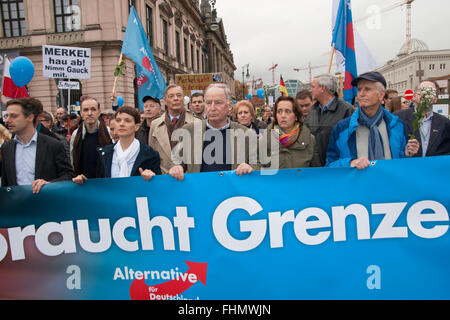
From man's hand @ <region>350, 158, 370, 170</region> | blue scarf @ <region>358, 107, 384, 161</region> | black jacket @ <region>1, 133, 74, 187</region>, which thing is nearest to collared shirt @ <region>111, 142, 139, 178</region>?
black jacket @ <region>1, 133, 74, 187</region>

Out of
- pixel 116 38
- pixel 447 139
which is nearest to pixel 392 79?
pixel 116 38

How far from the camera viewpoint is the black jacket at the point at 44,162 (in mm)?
2844

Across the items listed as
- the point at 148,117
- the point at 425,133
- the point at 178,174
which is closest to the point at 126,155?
the point at 178,174

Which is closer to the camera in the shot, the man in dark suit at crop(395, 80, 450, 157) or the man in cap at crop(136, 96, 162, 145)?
the man in dark suit at crop(395, 80, 450, 157)

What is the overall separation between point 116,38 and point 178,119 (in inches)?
825

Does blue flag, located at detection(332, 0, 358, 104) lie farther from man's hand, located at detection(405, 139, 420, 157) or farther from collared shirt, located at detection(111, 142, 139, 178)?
collared shirt, located at detection(111, 142, 139, 178)

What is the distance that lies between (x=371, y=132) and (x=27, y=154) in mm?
2930

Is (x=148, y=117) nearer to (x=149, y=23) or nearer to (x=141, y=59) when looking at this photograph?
(x=141, y=59)

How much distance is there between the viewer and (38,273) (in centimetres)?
263

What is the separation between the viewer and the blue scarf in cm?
281

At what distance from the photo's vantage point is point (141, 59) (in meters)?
6.08

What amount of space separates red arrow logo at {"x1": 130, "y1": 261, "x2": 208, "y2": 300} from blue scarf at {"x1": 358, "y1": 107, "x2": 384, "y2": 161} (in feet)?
5.43

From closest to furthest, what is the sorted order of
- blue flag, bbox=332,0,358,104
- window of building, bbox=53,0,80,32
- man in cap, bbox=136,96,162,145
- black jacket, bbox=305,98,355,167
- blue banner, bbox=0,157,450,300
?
blue banner, bbox=0,157,450,300 < black jacket, bbox=305,98,355,167 < man in cap, bbox=136,96,162,145 < blue flag, bbox=332,0,358,104 < window of building, bbox=53,0,80,32

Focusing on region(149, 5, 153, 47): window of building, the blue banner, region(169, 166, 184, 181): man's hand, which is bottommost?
the blue banner
